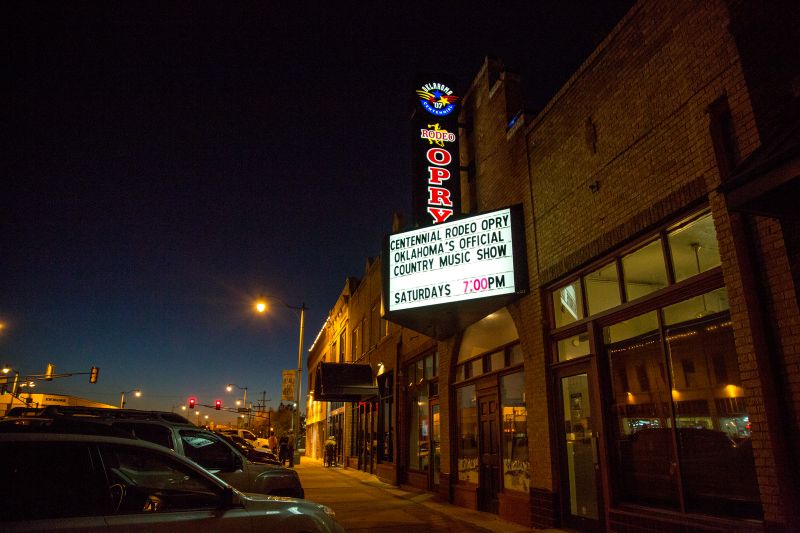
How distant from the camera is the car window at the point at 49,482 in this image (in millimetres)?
3676

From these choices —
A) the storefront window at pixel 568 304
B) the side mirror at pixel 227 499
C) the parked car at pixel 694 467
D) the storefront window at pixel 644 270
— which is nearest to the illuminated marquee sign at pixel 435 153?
the storefront window at pixel 568 304

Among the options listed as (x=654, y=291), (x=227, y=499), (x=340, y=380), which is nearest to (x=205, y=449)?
(x=227, y=499)

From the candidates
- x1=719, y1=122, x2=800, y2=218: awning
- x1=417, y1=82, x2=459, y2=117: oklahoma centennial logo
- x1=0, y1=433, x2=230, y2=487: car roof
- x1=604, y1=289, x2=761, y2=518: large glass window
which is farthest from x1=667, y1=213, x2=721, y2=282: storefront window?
x1=417, y1=82, x2=459, y2=117: oklahoma centennial logo

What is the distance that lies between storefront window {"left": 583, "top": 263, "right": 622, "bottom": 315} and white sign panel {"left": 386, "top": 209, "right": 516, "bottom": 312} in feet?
6.04

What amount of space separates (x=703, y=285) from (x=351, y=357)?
23474mm

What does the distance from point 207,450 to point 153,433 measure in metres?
1.00

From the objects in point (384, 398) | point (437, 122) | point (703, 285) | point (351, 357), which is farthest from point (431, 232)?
point (351, 357)

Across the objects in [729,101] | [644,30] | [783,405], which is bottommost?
[783,405]

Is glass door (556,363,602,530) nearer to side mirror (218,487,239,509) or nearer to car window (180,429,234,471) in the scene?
car window (180,429,234,471)

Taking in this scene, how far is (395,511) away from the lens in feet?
40.1

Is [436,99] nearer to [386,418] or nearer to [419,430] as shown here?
[419,430]

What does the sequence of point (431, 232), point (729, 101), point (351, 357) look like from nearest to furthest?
point (729, 101) → point (431, 232) → point (351, 357)

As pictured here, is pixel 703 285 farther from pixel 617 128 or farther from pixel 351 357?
pixel 351 357

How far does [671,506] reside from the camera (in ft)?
23.2
